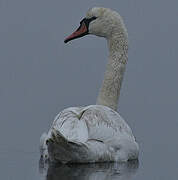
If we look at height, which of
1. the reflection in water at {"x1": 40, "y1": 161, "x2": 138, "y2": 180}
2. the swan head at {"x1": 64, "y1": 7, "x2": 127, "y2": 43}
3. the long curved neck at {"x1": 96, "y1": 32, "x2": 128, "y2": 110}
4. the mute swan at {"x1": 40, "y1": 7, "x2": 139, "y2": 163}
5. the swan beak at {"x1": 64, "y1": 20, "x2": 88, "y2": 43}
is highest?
the swan head at {"x1": 64, "y1": 7, "x2": 127, "y2": 43}

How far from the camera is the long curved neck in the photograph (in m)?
18.7

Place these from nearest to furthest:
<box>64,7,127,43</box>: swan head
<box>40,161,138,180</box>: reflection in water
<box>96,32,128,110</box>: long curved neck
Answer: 1. <box>40,161,138,180</box>: reflection in water
2. <box>96,32,128,110</box>: long curved neck
3. <box>64,7,127,43</box>: swan head

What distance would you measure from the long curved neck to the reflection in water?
194cm

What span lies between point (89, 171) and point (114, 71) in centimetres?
328

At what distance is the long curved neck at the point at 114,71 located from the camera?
1873 centimetres

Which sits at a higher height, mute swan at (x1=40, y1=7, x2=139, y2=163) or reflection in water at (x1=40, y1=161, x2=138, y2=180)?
mute swan at (x1=40, y1=7, x2=139, y2=163)

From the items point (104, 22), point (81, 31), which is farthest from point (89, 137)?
point (81, 31)

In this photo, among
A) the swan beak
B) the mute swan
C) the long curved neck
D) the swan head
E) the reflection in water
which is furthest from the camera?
the swan beak

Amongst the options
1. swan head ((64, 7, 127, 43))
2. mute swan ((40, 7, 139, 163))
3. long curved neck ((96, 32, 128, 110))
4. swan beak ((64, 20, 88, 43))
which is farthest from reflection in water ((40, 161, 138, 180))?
swan beak ((64, 20, 88, 43))

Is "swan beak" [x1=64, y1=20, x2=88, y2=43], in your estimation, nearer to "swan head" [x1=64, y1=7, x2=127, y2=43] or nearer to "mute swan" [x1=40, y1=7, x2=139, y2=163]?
"swan head" [x1=64, y1=7, x2=127, y2=43]

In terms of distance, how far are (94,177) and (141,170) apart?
4.43 feet

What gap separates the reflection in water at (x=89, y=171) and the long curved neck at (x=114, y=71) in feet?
6.36

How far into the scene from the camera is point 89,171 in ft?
52.7

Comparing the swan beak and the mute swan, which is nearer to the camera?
the mute swan
